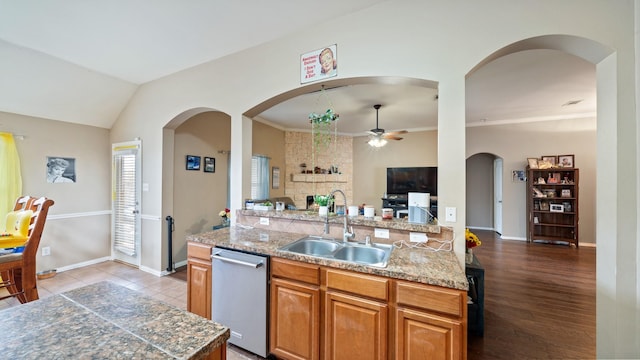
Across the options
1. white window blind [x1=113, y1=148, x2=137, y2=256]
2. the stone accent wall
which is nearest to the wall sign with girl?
white window blind [x1=113, y1=148, x2=137, y2=256]

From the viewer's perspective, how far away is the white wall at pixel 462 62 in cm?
154

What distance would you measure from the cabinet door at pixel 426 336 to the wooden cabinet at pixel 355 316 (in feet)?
0.33

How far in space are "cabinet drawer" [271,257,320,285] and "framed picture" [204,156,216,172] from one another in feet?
10.5

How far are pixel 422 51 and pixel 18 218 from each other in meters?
4.57

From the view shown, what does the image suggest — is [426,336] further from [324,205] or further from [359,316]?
[324,205]

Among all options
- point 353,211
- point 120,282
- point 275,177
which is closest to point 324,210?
point 353,211

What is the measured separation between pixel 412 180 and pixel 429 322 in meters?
5.76

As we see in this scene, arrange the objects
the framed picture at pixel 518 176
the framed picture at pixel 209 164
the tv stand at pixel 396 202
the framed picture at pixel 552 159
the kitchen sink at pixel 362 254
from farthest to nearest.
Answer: the tv stand at pixel 396 202 → the framed picture at pixel 518 176 → the framed picture at pixel 552 159 → the framed picture at pixel 209 164 → the kitchen sink at pixel 362 254

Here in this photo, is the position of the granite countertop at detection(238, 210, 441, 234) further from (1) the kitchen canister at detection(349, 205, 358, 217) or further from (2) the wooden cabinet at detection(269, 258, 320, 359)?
(2) the wooden cabinet at detection(269, 258, 320, 359)

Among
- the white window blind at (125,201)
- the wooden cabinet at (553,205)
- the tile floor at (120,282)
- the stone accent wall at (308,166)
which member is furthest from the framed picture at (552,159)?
the white window blind at (125,201)

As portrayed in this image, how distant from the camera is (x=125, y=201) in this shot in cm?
422

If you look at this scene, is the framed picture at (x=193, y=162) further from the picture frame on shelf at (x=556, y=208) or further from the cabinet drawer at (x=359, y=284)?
the picture frame on shelf at (x=556, y=208)

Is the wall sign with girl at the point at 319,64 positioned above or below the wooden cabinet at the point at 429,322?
above

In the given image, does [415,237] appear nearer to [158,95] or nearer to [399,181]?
[158,95]
